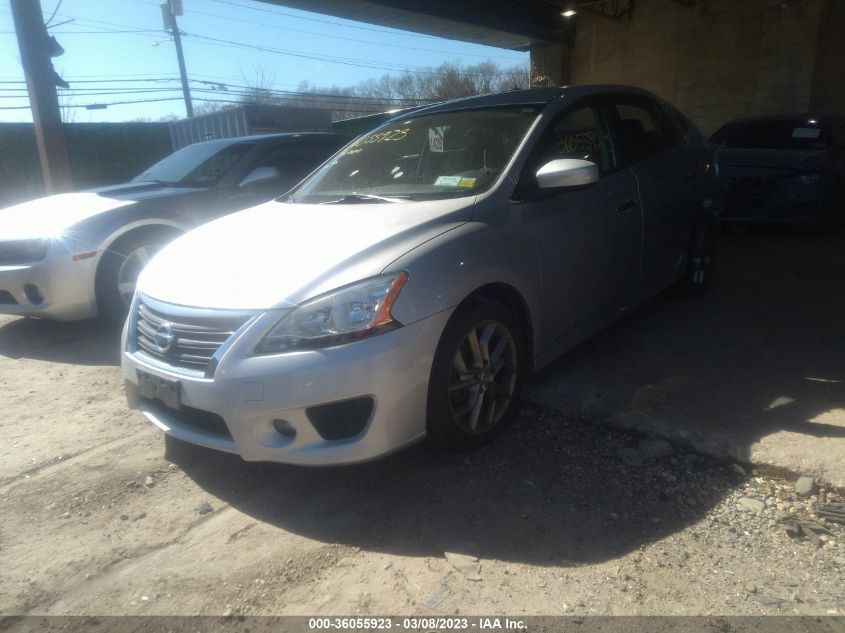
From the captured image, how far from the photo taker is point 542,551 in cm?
222

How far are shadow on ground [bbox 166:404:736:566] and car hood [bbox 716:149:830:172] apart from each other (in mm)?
5771

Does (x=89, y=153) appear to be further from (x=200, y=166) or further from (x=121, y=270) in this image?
(x=121, y=270)

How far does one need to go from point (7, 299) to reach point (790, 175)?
7925 mm

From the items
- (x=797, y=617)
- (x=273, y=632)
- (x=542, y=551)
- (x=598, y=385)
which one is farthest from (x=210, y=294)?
(x=797, y=617)

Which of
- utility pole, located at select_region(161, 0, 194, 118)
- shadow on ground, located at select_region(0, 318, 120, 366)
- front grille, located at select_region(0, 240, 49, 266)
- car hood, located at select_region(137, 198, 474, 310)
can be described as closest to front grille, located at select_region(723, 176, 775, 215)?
car hood, located at select_region(137, 198, 474, 310)

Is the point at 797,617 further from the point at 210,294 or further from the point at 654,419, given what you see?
the point at 210,294

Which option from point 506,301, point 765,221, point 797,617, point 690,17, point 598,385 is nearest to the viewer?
point 797,617

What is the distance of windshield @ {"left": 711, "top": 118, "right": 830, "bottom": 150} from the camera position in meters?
7.75

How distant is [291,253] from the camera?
8.73 ft

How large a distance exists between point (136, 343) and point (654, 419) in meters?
2.49

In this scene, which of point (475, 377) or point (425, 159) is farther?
point (425, 159)

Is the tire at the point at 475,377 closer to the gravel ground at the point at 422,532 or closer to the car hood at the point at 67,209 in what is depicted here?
the gravel ground at the point at 422,532

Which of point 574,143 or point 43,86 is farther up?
point 43,86

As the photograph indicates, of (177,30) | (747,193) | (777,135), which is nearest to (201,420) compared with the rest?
(747,193)
